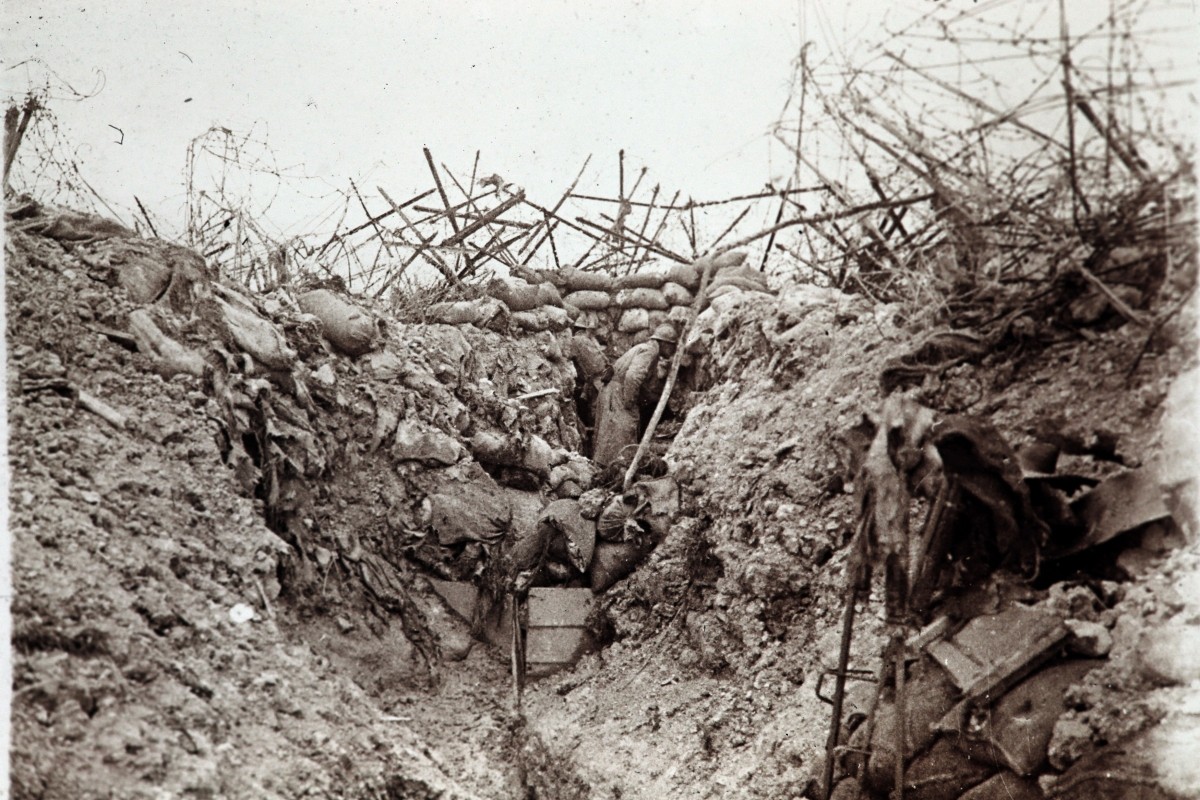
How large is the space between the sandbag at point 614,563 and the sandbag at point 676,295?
307 cm

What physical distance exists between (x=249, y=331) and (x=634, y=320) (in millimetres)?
3581

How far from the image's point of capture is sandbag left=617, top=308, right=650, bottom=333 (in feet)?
25.1

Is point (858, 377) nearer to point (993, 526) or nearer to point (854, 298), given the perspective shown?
point (854, 298)

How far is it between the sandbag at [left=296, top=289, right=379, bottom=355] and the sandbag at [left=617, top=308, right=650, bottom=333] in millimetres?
2565

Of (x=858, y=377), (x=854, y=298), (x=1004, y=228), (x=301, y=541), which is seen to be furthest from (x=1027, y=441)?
(x=301, y=541)

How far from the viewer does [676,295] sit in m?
7.69

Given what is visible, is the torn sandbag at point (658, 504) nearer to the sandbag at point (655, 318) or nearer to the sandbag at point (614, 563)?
the sandbag at point (614, 563)

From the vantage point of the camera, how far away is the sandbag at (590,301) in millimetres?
7844

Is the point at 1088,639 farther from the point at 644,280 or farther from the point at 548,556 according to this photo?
the point at 644,280

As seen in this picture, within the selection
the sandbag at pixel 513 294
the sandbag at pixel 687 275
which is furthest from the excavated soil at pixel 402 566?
the sandbag at pixel 687 275

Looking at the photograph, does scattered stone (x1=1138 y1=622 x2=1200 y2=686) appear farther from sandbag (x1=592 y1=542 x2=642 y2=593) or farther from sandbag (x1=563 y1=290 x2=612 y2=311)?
sandbag (x1=563 y1=290 x2=612 y2=311)

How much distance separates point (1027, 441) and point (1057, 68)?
51.9 inches

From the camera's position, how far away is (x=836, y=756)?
3328 millimetres

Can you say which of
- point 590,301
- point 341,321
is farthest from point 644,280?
point 341,321
